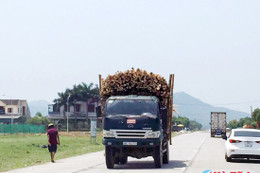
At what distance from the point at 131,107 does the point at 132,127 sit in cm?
86

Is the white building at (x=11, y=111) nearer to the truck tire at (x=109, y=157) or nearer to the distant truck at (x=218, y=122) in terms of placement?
the distant truck at (x=218, y=122)

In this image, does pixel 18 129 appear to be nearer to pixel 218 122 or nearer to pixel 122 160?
pixel 218 122

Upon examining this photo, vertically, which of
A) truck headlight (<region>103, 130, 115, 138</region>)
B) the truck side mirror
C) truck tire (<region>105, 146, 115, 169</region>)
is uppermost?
the truck side mirror

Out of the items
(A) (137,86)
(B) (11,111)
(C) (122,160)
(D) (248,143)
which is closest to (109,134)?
(A) (137,86)

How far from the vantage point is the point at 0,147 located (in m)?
46.1

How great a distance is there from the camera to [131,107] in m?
23.0

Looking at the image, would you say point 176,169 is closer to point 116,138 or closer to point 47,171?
point 116,138

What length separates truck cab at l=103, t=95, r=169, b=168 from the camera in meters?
22.4

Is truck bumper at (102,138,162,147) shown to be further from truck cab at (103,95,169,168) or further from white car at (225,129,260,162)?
white car at (225,129,260,162)

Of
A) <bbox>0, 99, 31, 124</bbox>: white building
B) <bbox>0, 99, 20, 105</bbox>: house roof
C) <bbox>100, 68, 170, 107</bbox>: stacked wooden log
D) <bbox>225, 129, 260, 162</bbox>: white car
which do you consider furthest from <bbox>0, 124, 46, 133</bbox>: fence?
<bbox>225, 129, 260, 162</bbox>: white car

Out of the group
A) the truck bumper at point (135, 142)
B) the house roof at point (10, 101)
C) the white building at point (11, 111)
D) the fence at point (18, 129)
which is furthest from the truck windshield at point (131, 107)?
the house roof at point (10, 101)

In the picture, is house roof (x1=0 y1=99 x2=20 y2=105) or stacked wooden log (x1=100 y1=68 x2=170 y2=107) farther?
house roof (x1=0 y1=99 x2=20 y2=105)

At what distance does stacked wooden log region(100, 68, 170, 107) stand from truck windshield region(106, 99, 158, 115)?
4.03ft

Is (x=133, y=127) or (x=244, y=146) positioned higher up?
(x=133, y=127)
